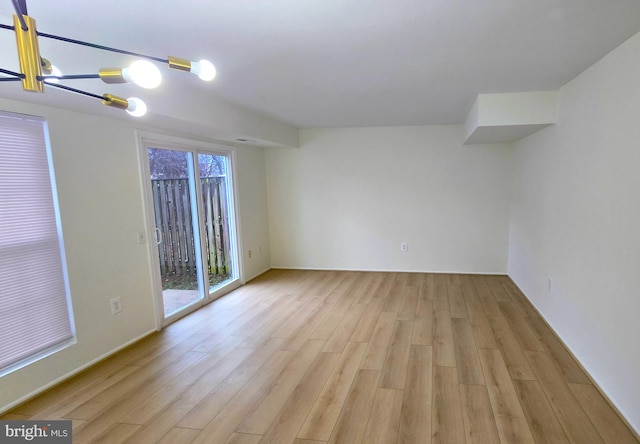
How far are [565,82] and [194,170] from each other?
3.67 m

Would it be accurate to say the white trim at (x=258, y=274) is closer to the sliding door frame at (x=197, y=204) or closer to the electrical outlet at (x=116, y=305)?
the sliding door frame at (x=197, y=204)

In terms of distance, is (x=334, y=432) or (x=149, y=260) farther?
(x=149, y=260)

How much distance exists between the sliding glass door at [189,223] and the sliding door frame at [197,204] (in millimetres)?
11

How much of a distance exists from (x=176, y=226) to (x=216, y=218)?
2.43 ft

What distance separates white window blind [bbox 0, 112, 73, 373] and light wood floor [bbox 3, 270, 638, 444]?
16.7 inches

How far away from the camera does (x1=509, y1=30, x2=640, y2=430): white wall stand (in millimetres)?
1949

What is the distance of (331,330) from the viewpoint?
3305 millimetres

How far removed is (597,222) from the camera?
2.33 m

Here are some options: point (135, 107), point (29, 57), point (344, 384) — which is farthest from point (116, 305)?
point (29, 57)

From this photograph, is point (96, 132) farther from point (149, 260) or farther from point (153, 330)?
point (153, 330)

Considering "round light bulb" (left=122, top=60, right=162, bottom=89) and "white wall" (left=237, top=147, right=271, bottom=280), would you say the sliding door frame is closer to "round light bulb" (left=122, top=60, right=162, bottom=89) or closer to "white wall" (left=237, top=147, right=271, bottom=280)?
"white wall" (left=237, top=147, right=271, bottom=280)

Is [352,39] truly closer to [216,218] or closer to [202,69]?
[202,69]

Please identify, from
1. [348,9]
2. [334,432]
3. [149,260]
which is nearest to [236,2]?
[348,9]

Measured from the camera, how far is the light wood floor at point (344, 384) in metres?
1.96
